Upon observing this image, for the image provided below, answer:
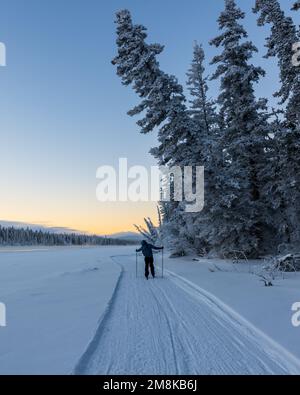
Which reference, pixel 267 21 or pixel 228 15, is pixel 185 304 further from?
pixel 228 15

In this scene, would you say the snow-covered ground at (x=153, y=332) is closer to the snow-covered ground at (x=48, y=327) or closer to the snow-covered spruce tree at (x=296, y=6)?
the snow-covered ground at (x=48, y=327)

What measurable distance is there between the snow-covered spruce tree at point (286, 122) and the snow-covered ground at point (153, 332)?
803 centimetres

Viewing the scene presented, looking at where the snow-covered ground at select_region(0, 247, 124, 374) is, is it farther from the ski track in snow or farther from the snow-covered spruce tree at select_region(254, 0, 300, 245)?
the snow-covered spruce tree at select_region(254, 0, 300, 245)

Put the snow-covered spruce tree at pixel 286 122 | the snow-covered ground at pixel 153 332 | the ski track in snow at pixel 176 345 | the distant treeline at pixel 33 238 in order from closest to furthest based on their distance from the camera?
1. the ski track in snow at pixel 176 345
2. the snow-covered ground at pixel 153 332
3. the snow-covered spruce tree at pixel 286 122
4. the distant treeline at pixel 33 238

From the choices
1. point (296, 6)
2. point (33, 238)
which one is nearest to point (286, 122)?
point (296, 6)

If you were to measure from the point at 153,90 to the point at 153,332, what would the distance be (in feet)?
49.6

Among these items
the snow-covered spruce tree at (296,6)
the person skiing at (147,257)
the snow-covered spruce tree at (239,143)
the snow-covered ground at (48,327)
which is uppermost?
the snow-covered spruce tree at (296,6)

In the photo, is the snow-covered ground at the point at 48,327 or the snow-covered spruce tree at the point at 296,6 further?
the snow-covered spruce tree at the point at 296,6

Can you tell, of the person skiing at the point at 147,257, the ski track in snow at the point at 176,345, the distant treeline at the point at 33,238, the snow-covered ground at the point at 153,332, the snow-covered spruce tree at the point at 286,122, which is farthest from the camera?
the distant treeline at the point at 33,238

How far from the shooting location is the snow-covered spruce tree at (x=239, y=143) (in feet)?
60.7

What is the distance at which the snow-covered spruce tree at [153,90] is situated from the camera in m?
19.2

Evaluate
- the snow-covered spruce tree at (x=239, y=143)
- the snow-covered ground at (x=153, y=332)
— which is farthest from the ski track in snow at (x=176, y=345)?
the snow-covered spruce tree at (x=239, y=143)

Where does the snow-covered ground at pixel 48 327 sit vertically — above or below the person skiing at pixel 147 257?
below

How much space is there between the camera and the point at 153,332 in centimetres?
657
